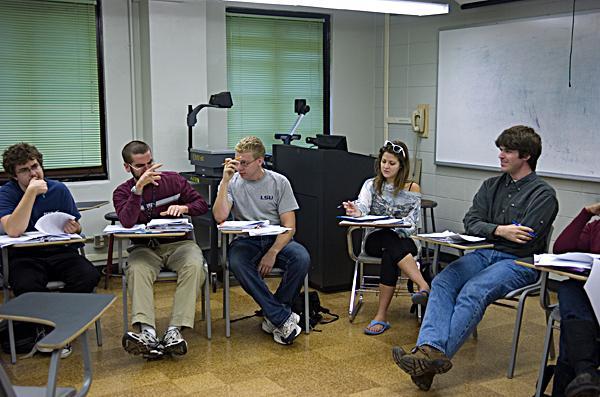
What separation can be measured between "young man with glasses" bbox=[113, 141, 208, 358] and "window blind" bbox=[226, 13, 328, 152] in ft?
7.12

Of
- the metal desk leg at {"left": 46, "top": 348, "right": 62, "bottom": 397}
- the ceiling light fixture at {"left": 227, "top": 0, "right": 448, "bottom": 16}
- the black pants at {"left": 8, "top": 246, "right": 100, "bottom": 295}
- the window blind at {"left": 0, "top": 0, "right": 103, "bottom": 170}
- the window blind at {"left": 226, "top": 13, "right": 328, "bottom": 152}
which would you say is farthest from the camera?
the window blind at {"left": 226, "top": 13, "right": 328, "bottom": 152}

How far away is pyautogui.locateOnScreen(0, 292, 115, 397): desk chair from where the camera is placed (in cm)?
219

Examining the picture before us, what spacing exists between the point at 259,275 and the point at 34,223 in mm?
1298

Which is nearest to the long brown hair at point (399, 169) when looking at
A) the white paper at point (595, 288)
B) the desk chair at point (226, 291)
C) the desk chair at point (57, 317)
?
the desk chair at point (226, 291)

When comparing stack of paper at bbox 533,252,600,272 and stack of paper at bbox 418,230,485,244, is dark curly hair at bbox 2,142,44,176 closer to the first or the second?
stack of paper at bbox 418,230,485,244

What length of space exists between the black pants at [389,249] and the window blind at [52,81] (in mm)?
2544

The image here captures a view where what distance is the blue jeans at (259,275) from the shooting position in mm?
4223

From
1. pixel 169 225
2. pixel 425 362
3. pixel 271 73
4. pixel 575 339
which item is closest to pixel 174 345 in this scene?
pixel 169 225

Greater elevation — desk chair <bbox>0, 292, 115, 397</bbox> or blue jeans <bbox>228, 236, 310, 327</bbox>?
desk chair <bbox>0, 292, 115, 397</bbox>

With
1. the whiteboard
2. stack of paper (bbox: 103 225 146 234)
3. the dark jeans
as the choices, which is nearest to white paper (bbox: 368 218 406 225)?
the dark jeans

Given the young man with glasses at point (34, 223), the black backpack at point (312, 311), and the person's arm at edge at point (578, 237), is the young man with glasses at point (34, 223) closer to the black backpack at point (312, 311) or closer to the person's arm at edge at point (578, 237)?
the black backpack at point (312, 311)

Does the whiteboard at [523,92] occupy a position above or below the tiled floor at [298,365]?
above

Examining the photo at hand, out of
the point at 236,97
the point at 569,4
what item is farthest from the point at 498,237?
the point at 236,97

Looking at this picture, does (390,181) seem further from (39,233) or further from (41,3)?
(41,3)
